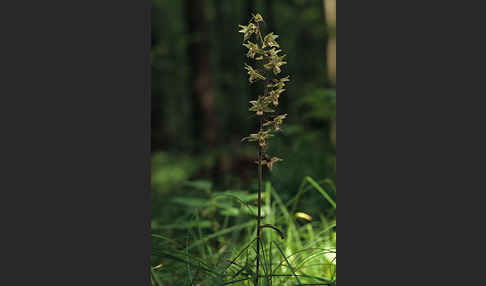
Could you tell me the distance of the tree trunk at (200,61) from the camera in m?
5.70

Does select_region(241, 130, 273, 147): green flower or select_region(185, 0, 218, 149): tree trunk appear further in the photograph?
select_region(185, 0, 218, 149): tree trunk

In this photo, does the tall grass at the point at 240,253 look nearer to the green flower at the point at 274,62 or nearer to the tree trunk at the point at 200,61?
the green flower at the point at 274,62

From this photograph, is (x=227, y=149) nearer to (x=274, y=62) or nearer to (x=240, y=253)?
(x=240, y=253)

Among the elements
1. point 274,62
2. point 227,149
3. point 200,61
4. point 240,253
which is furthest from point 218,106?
point 274,62

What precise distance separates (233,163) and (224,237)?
3.03 metres

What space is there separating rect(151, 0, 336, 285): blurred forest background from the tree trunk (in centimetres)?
2

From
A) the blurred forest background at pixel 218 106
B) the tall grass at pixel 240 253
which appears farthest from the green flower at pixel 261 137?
the tall grass at pixel 240 253

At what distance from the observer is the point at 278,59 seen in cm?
169

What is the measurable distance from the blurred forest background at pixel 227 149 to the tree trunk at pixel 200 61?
2 cm

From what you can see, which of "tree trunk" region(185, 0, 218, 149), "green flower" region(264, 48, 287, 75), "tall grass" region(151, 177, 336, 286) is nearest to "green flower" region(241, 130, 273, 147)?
"green flower" region(264, 48, 287, 75)

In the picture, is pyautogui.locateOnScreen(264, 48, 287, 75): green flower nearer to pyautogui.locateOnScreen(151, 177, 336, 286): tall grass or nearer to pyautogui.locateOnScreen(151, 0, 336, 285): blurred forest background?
pyautogui.locateOnScreen(151, 0, 336, 285): blurred forest background

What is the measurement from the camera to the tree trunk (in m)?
5.70

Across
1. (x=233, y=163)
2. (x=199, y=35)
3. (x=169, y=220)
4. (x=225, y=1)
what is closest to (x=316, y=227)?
(x=169, y=220)

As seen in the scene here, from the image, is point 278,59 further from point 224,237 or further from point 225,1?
point 225,1
